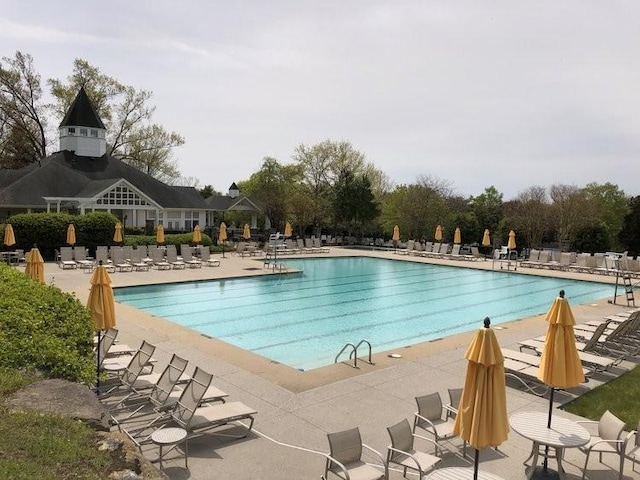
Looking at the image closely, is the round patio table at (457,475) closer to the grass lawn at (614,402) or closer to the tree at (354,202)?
the grass lawn at (614,402)

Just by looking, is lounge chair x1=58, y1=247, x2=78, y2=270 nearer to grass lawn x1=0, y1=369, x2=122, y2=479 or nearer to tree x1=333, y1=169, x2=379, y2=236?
grass lawn x1=0, y1=369, x2=122, y2=479

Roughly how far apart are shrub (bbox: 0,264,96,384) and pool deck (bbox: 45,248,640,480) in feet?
6.00

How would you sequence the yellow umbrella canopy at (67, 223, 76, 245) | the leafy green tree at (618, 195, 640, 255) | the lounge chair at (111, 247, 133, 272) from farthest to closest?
1. the leafy green tree at (618, 195, 640, 255)
2. the yellow umbrella canopy at (67, 223, 76, 245)
3. the lounge chair at (111, 247, 133, 272)

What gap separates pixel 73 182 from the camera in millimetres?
38938

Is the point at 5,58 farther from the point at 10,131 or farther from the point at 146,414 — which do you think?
the point at 146,414

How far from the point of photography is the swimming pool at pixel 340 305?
14.7 metres

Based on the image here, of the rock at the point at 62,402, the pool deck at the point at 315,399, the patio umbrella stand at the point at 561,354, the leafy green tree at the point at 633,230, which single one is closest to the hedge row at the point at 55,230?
the pool deck at the point at 315,399

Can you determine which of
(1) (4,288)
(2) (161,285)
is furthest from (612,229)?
(1) (4,288)

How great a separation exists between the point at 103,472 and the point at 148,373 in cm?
473

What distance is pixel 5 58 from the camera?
43812 mm

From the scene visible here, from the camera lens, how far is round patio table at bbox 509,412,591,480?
242 inches

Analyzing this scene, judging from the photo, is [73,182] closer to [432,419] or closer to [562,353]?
[432,419]

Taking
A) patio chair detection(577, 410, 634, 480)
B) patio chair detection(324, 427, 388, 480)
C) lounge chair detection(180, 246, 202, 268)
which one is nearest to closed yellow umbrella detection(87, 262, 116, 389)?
patio chair detection(324, 427, 388, 480)

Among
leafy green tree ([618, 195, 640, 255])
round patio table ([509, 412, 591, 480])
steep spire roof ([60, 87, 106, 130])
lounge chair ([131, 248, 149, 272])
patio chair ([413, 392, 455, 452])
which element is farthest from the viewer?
steep spire roof ([60, 87, 106, 130])
